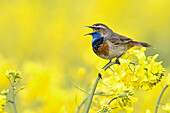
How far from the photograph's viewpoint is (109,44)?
3473 mm

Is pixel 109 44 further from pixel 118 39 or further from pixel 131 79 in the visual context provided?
pixel 131 79

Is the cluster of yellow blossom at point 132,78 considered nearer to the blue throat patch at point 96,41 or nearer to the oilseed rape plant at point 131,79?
the oilseed rape plant at point 131,79

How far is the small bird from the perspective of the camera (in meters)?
3.35

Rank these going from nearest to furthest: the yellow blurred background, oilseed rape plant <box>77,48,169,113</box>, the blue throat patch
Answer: oilseed rape plant <box>77,48,169,113</box> < the blue throat patch < the yellow blurred background

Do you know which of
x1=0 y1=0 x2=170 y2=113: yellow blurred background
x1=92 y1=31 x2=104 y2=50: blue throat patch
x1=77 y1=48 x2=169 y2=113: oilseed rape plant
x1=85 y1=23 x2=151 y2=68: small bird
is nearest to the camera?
x1=77 y1=48 x2=169 y2=113: oilseed rape plant

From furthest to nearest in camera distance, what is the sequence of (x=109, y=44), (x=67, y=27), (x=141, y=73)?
(x=67, y=27) < (x=109, y=44) < (x=141, y=73)

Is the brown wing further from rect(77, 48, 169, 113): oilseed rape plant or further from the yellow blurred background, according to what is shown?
the yellow blurred background

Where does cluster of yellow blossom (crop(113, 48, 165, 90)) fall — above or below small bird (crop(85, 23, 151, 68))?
below

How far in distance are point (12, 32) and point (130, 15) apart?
3570mm

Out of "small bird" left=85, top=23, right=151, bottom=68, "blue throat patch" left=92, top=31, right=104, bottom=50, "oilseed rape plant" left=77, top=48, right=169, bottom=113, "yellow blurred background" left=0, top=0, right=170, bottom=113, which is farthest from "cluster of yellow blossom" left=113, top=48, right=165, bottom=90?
"yellow blurred background" left=0, top=0, right=170, bottom=113

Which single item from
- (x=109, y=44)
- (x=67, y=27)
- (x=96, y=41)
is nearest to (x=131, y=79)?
(x=109, y=44)

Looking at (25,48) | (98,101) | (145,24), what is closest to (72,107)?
(98,101)

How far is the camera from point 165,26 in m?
9.81

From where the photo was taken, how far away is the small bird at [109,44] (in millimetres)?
3346
